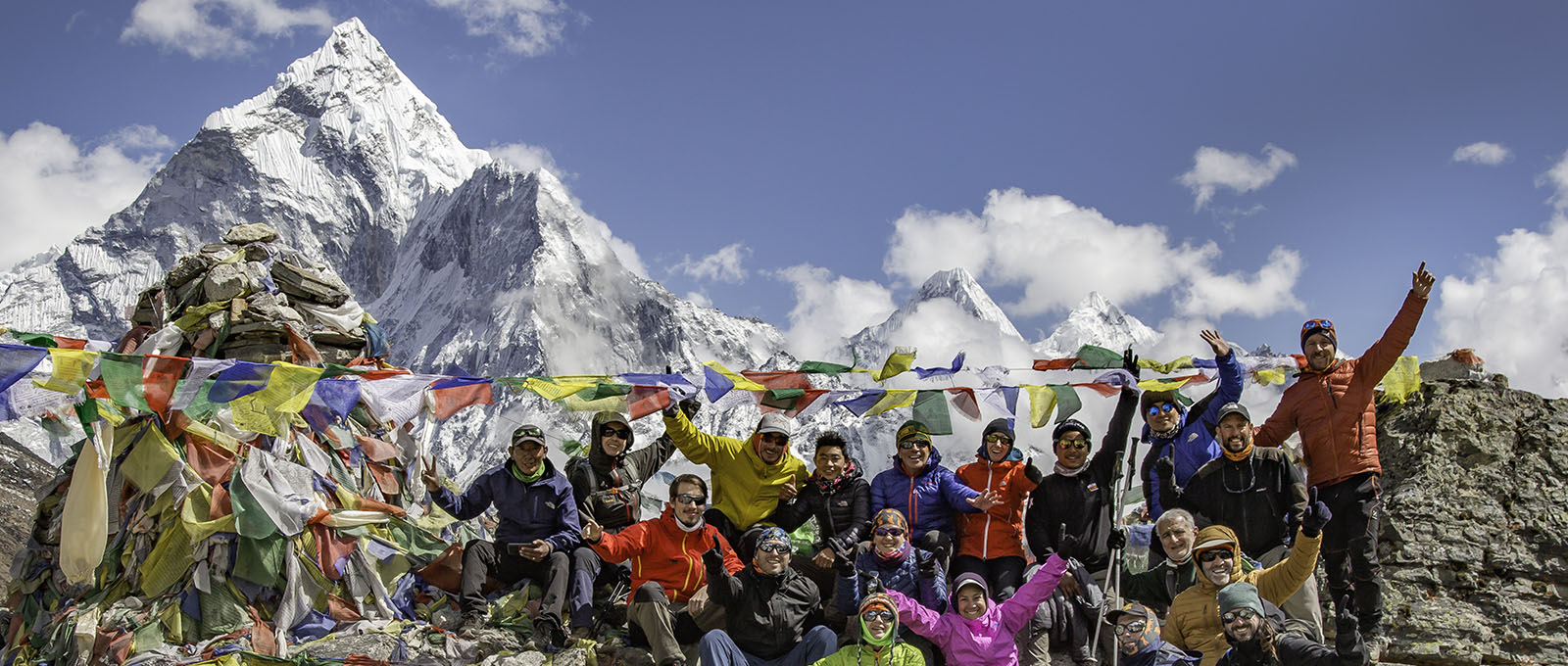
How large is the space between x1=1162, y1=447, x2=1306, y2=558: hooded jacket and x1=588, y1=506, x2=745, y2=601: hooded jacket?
3256 millimetres

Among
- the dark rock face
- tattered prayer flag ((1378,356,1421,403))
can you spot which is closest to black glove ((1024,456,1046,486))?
the dark rock face

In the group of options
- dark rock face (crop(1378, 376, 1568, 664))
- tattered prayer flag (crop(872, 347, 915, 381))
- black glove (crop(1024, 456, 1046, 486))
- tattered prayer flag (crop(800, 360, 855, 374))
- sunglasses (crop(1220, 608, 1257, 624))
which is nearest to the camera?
sunglasses (crop(1220, 608, 1257, 624))

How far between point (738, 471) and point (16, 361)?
17.2 ft

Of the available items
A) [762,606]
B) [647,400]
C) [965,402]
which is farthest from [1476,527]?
[647,400]

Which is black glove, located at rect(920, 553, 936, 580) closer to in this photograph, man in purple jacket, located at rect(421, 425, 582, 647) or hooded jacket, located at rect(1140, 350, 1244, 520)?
hooded jacket, located at rect(1140, 350, 1244, 520)

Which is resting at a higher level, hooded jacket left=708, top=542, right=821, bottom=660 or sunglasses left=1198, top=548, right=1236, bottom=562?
sunglasses left=1198, top=548, right=1236, bottom=562

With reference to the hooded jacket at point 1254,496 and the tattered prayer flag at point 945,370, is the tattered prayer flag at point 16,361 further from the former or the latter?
the hooded jacket at point 1254,496

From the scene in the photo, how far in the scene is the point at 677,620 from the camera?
7.25 metres

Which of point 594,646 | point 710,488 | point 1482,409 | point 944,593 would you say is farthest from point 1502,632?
point 594,646

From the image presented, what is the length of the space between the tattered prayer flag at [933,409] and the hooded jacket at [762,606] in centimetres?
276

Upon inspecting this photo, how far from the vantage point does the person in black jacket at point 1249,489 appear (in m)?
7.16

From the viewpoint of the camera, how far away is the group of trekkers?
21.6 feet

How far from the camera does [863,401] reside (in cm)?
962

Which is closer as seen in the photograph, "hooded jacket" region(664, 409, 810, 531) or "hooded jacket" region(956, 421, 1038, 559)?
"hooded jacket" region(956, 421, 1038, 559)
